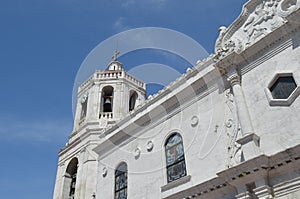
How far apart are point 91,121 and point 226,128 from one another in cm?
1307

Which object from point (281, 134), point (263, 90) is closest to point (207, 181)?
point (281, 134)

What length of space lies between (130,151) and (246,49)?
7.55m

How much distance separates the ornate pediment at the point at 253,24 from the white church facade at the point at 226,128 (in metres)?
0.04

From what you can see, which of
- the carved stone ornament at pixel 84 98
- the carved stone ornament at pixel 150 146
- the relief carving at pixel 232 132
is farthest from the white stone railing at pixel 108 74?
the relief carving at pixel 232 132

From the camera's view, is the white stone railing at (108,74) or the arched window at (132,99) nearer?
the white stone railing at (108,74)

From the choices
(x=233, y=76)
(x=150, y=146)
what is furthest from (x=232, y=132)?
(x=150, y=146)

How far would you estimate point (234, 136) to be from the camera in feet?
37.9

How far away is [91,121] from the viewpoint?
907 inches

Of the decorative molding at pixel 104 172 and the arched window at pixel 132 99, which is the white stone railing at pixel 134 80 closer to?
the arched window at pixel 132 99

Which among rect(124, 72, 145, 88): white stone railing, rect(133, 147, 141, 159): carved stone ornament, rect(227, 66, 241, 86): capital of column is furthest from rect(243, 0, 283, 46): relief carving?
rect(124, 72, 145, 88): white stone railing

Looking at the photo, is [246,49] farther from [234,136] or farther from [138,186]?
[138,186]

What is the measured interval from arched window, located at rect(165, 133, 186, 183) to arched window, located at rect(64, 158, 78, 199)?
418 inches

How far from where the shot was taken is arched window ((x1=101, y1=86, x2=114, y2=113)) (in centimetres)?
2498

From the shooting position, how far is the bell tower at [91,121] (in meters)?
21.1
